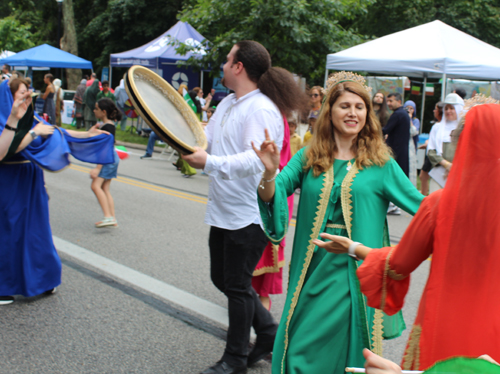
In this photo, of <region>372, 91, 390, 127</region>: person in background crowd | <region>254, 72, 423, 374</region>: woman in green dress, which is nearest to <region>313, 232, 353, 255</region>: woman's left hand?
<region>254, 72, 423, 374</region>: woman in green dress

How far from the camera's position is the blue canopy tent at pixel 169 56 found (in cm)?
1802

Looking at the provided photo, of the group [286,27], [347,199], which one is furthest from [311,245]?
[286,27]

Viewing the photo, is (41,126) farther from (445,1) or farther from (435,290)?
(445,1)

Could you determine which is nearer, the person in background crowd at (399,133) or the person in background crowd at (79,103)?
the person in background crowd at (399,133)

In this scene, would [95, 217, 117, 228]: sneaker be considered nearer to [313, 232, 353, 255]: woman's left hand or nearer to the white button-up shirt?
the white button-up shirt

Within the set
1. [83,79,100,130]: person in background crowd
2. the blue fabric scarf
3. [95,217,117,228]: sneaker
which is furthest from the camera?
[83,79,100,130]: person in background crowd

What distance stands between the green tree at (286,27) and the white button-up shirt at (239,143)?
10.8 m

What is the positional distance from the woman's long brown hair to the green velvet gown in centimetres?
4

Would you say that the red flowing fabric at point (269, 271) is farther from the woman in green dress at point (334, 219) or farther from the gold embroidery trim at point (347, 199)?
the gold embroidery trim at point (347, 199)

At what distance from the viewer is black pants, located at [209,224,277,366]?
323 cm

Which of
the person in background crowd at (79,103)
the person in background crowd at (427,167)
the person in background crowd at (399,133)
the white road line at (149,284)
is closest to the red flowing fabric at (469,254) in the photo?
the white road line at (149,284)

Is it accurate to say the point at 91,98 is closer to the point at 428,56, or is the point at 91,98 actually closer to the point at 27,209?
the point at 428,56

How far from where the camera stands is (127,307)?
14.5 feet

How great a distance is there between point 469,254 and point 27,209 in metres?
3.75
